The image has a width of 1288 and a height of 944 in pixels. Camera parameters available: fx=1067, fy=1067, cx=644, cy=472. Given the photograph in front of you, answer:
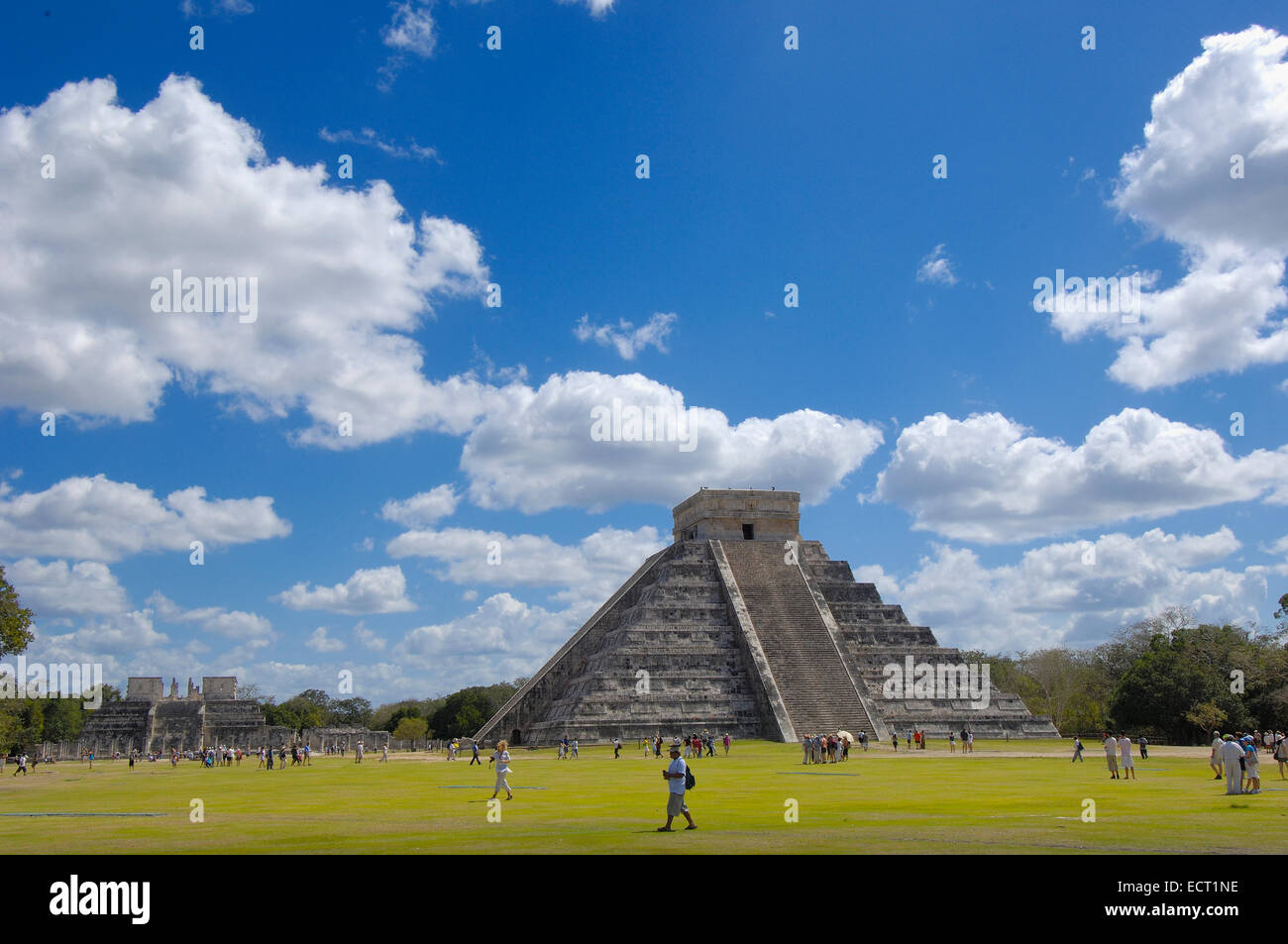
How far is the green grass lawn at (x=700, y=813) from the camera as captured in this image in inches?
451

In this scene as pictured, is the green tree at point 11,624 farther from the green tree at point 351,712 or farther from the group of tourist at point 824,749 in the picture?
the green tree at point 351,712

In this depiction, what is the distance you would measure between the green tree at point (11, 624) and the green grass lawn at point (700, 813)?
479 centimetres

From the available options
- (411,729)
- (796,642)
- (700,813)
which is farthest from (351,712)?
(700,813)

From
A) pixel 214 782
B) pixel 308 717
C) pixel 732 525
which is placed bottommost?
pixel 308 717

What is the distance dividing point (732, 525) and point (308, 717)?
57.8 m

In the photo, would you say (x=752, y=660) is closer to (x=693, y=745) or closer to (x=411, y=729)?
(x=693, y=745)

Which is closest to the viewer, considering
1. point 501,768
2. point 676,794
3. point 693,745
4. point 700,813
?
point 676,794

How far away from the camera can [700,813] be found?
14.9 meters

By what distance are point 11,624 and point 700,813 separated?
23337 mm

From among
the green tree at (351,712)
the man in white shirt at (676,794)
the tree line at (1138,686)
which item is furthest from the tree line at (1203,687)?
the green tree at (351,712)
